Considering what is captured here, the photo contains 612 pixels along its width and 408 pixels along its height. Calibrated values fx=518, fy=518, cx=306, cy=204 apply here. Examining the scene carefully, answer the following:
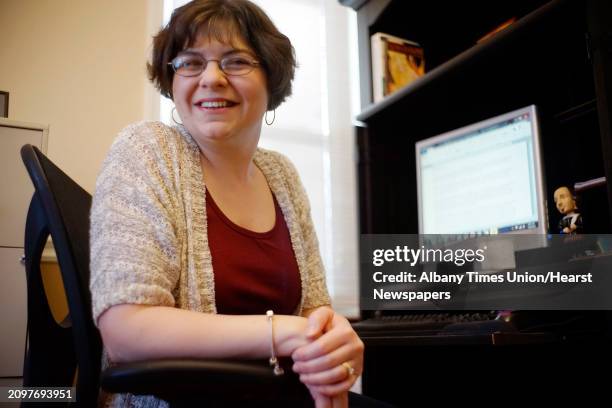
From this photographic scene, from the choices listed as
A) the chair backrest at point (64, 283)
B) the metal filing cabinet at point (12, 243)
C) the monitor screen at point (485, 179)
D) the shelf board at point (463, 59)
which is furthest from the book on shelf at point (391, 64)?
the chair backrest at point (64, 283)

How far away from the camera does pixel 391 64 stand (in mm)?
1841

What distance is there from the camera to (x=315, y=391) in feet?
2.04

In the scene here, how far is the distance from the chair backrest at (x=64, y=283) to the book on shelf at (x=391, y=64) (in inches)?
47.4

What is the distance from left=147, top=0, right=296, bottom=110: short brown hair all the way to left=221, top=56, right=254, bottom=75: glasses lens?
0.11 feet

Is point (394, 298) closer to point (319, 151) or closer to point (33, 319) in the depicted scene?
point (319, 151)

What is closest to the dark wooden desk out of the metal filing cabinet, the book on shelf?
the book on shelf

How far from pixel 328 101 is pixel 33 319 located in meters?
1.59

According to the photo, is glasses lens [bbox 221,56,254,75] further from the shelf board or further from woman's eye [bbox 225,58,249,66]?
the shelf board

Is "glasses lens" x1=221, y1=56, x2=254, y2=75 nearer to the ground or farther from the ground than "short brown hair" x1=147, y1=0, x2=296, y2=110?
nearer to the ground

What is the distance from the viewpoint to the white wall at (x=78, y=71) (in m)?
1.86

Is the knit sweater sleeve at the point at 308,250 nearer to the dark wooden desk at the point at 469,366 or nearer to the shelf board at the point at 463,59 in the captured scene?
the dark wooden desk at the point at 469,366

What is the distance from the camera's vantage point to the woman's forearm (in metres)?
0.66

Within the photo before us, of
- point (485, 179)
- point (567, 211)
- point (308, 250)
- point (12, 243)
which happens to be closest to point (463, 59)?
point (485, 179)

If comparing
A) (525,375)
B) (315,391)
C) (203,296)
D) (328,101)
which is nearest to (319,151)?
(328,101)
